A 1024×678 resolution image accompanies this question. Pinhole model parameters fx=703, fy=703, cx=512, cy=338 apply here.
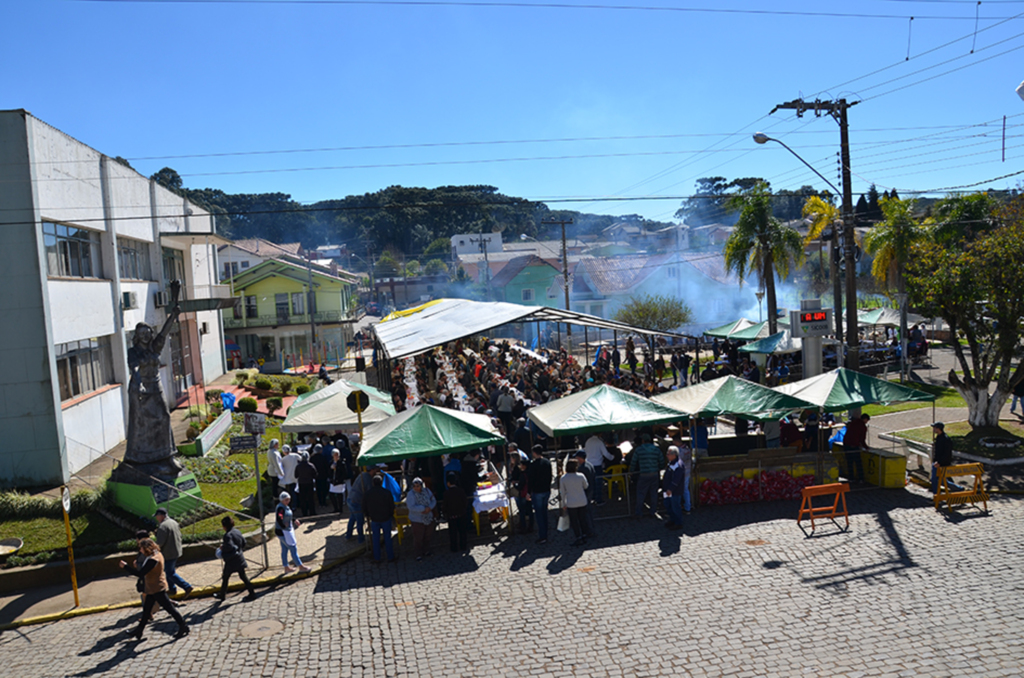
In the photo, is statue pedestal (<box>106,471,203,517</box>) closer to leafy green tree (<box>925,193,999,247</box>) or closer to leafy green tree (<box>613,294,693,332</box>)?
leafy green tree (<box>613,294,693,332</box>)

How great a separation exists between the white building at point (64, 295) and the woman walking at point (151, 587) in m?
8.30

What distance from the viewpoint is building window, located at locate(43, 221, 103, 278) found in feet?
52.8

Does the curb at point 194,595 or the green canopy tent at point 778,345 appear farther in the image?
the green canopy tent at point 778,345

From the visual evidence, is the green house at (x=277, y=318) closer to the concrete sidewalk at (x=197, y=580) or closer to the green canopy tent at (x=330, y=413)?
the green canopy tent at (x=330, y=413)

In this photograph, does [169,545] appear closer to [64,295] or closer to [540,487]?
[540,487]

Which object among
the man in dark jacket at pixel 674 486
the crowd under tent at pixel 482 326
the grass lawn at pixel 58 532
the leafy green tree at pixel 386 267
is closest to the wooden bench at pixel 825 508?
the man in dark jacket at pixel 674 486

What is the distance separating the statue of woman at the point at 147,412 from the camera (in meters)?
13.5

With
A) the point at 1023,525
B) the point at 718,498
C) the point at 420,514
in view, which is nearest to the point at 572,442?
the point at 718,498

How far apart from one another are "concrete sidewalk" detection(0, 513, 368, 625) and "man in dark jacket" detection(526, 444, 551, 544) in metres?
2.29

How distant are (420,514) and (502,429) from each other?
646 cm

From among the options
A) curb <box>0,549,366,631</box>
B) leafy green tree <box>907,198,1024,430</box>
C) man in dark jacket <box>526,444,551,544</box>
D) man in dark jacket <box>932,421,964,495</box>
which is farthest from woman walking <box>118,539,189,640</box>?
leafy green tree <box>907,198,1024,430</box>

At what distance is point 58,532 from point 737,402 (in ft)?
40.6

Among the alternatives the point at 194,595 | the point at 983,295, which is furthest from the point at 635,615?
the point at 983,295

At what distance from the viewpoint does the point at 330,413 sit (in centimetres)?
1562
